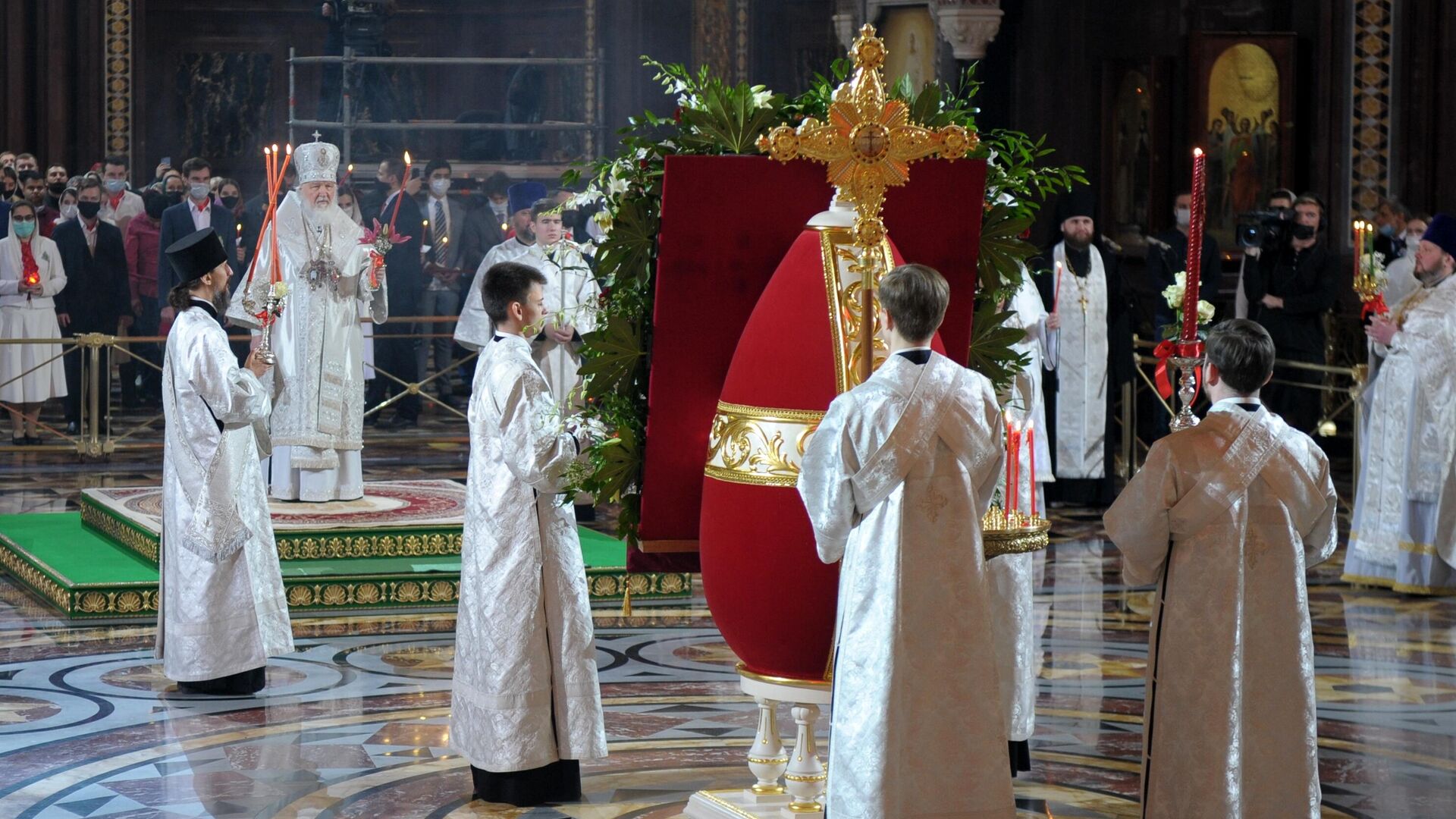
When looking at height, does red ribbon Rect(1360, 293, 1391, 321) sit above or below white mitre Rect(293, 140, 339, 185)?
below

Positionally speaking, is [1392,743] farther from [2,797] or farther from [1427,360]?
[2,797]

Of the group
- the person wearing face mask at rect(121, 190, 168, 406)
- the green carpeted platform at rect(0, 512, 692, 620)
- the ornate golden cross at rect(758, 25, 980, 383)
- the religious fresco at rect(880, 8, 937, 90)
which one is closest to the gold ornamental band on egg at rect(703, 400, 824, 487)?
the ornate golden cross at rect(758, 25, 980, 383)

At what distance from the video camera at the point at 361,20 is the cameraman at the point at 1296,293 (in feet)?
27.1

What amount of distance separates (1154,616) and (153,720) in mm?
3296

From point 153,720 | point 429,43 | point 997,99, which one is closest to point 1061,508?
point 997,99

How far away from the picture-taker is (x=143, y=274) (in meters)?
15.8

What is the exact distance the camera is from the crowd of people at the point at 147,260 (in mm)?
13984

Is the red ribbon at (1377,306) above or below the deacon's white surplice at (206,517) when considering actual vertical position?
above

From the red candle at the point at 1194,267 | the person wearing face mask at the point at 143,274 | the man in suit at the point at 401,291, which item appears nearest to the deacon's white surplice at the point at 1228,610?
the red candle at the point at 1194,267

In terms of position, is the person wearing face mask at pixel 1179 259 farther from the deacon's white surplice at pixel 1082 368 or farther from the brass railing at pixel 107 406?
the brass railing at pixel 107 406

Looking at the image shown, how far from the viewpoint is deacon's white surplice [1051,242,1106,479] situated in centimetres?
1156

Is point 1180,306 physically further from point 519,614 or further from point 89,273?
point 89,273

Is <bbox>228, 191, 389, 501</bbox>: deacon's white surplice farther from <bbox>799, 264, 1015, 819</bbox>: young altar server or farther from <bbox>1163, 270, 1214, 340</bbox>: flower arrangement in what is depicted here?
<bbox>799, 264, 1015, 819</bbox>: young altar server

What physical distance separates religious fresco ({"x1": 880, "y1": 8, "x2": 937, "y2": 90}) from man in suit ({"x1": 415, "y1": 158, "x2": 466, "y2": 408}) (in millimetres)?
3743
